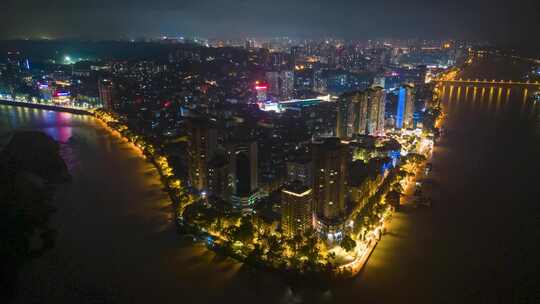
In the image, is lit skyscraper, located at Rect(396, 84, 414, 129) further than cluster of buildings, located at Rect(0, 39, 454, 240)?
Yes

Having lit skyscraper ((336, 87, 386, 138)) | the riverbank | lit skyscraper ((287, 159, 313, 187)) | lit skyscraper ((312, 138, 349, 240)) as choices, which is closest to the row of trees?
lit skyscraper ((287, 159, 313, 187))

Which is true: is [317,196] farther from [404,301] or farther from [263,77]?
[263,77]

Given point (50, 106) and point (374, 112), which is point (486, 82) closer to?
point (374, 112)

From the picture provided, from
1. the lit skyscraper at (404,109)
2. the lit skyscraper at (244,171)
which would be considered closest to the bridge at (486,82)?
the lit skyscraper at (404,109)

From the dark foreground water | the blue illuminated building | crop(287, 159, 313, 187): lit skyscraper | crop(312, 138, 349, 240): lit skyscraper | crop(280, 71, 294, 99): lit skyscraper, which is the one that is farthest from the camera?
crop(280, 71, 294, 99): lit skyscraper

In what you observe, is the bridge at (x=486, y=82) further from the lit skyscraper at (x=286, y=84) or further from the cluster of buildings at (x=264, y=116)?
the lit skyscraper at (x=286, y=84)

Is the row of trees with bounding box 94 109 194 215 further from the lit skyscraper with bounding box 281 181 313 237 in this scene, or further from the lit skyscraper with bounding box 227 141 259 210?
the lit skyscraper with bounding box 281 181 313 237

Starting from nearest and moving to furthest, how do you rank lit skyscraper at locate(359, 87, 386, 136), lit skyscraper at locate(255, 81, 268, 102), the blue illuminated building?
lit skyscraper at locate(359, 87, 386, 136), the blue illuminated building, lit skyscraper at locate(255, 81, 268, 102)

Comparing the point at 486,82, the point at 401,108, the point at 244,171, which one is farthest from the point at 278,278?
the point at 486,82

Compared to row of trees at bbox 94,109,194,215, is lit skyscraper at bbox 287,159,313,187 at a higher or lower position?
higher
